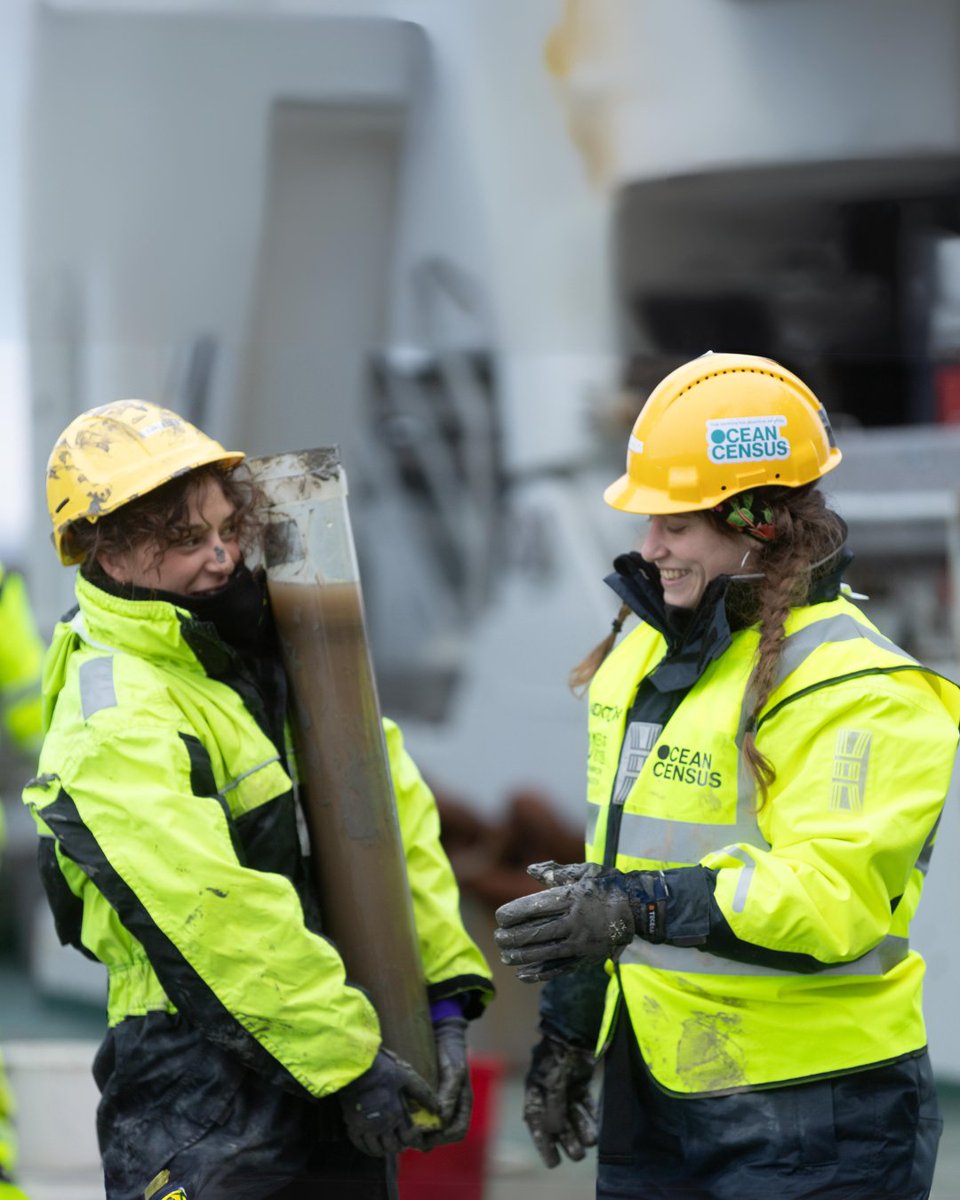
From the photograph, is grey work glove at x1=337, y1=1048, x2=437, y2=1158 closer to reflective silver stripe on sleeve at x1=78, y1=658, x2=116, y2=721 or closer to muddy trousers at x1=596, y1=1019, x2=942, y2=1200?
muddy trousers at x1=596, y1=1019, x2=942, y2=1200

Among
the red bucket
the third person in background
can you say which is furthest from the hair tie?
the third person in background

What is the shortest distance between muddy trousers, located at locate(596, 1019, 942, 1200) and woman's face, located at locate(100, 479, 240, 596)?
934mm

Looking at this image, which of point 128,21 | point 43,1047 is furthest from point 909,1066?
point 128,21

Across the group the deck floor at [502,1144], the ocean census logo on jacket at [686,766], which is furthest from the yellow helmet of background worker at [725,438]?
the deck floor at [502,1144]

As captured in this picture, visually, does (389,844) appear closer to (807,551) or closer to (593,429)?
(807,551)

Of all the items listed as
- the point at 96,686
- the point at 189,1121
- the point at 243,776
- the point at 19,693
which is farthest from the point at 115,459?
the point at 19,693

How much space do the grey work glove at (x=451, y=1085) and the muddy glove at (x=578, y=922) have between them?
46cm

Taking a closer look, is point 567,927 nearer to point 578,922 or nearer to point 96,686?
point 578,922

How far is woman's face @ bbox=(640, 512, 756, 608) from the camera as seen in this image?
2154 millimetres

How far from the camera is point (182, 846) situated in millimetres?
2021

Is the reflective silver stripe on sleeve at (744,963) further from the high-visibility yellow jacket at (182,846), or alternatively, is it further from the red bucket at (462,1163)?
the red bucket at (462,1163)

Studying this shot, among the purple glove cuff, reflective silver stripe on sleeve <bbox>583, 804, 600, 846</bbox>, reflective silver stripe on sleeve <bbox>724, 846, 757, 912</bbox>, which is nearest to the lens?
reflective silver stripe on sleeve <bbox>724, 846, 757, 912</bbox>

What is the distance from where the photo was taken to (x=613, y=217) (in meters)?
3.77

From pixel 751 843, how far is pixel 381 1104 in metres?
0.61
